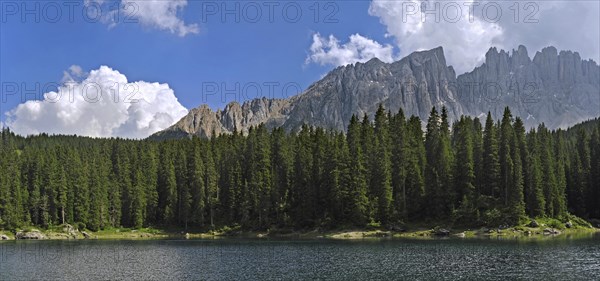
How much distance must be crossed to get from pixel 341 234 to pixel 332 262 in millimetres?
50117

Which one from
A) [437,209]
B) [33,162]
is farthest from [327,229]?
[33,162]

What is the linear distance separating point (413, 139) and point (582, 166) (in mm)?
45256

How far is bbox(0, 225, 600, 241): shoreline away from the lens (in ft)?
356

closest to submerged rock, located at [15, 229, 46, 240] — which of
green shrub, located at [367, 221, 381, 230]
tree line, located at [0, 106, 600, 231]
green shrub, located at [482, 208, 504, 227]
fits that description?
tree line, located at [0, 106, 600, 231]

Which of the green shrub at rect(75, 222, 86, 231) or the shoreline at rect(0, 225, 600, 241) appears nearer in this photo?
the shoreline at rect(0, 225, 600, 241)

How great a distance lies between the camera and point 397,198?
124 metres

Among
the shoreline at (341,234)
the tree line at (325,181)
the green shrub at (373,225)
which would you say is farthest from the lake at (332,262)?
the tree line at (325,181)

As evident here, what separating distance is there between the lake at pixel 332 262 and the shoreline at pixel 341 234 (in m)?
17.1

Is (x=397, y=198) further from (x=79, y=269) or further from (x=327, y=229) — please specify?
(x=79, y=269)

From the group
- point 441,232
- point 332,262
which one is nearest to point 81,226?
point 441,232

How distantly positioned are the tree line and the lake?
29653 millimetres

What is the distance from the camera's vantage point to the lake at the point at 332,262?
57.4 meters

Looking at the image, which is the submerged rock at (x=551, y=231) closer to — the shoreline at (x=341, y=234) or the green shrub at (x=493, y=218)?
the shoreline at (x=341, y=234)

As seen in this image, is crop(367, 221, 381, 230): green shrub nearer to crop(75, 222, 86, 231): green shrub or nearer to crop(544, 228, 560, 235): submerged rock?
crop(544, 228, 560, 235): submerged rock
